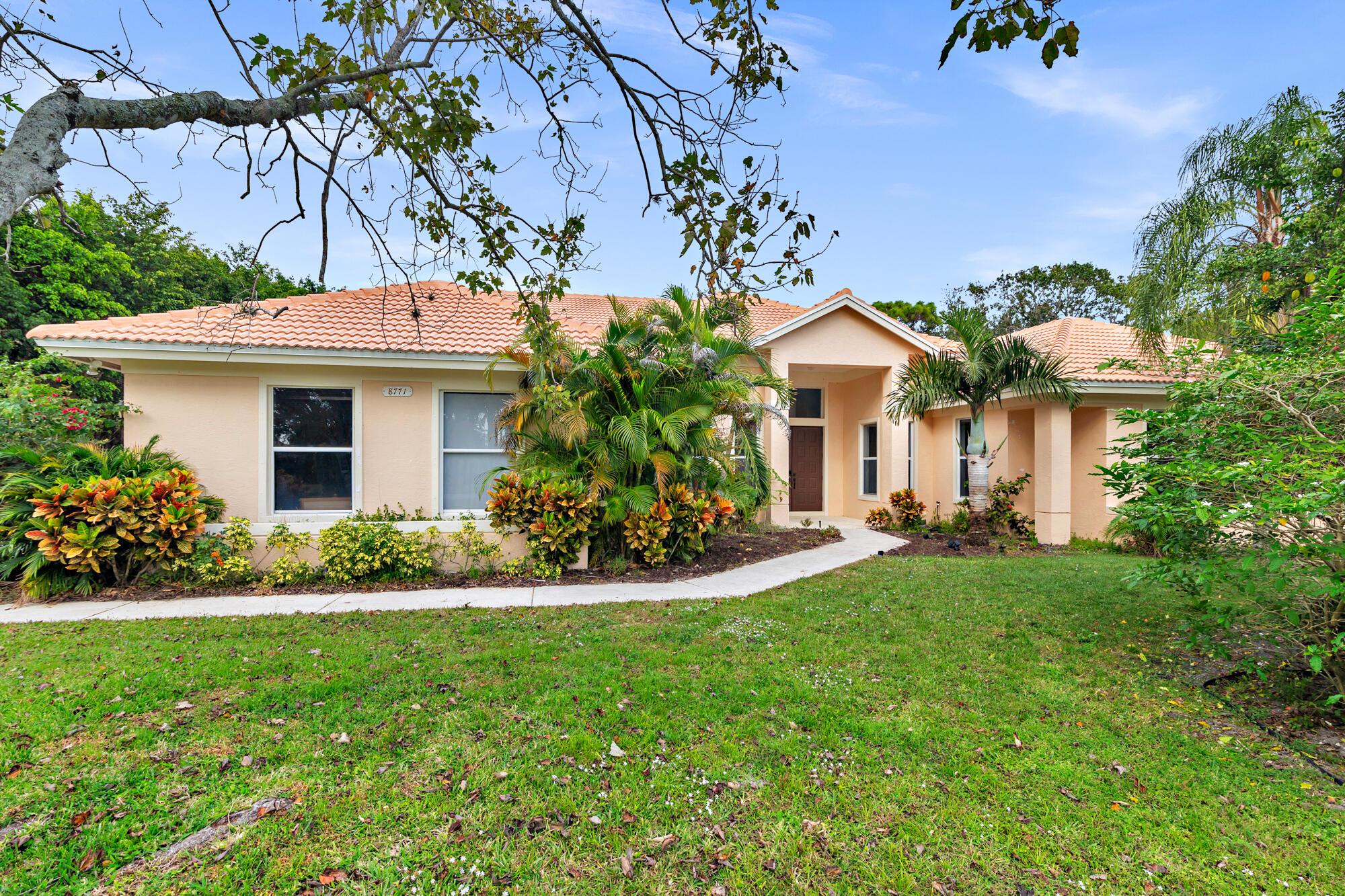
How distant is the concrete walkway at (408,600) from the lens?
676 centimetres

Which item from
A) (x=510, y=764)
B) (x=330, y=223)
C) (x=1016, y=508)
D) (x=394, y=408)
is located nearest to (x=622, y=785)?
(x=510, y=764)

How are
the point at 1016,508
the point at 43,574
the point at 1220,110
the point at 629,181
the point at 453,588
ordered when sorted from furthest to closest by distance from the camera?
the point at 1016,508, the point at 1220,110, the point at 453,588, the point at 43,574, the point at 629,181

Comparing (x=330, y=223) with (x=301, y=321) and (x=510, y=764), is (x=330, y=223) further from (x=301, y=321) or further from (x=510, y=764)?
(x=301, y=321)

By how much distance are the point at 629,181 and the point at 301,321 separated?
8183 millimetres

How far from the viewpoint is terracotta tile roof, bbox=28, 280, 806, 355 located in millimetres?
8531

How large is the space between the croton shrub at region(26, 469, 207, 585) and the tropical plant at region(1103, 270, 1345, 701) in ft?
35.8

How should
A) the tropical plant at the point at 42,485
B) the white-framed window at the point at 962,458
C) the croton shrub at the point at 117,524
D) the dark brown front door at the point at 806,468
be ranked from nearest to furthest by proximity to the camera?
the croton shrub at the point at 117,524, the tropical plant at the point at 42,485, the white-framed window at the point at 962,458, the dark brown front door at the point at 806,468

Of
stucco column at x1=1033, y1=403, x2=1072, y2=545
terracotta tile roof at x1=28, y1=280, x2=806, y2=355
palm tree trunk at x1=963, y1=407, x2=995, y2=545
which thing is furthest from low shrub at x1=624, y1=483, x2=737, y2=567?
stucco column at x1=1033, y1=403, x2=1072, y2=545

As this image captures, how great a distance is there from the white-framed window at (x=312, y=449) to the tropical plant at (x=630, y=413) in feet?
8.77

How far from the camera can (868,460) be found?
15.6 metres

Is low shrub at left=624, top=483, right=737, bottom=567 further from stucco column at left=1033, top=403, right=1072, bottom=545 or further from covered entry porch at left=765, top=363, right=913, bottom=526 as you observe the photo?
stucco column at left=1033, top=403, right=1072, bottom=545

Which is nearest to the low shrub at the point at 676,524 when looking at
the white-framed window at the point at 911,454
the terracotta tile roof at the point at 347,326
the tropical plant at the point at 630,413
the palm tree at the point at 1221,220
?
the tropical plant at the point at 630,413

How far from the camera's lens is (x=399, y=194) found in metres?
4.40

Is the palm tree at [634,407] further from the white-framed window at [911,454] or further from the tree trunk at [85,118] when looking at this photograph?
the white-framed window at [911,454]
